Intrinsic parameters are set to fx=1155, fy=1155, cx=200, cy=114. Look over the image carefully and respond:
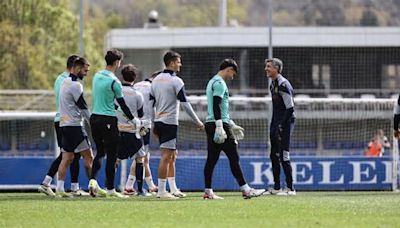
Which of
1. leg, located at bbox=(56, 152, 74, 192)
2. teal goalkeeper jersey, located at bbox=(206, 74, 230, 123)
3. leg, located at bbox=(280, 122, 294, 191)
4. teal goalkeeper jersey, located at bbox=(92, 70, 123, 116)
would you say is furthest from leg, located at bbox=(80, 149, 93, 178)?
leg, located at bbox=(280, 122, 294, 191)

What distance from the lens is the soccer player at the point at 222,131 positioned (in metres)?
16.4

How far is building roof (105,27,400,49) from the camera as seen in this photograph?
146 feet

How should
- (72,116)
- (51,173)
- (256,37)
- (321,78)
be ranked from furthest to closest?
(256,37) → (321,78) → (51,173) → (72,116)

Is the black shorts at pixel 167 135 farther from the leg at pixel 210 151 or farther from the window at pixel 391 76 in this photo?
the window at pixel 391 76

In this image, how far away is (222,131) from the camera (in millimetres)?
16328

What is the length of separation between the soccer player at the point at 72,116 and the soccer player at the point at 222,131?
1.90 meters

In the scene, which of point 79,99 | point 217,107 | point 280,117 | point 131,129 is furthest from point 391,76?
point 217,107

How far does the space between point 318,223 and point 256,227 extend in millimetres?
797

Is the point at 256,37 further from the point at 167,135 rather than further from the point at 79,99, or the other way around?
the point at 167,135

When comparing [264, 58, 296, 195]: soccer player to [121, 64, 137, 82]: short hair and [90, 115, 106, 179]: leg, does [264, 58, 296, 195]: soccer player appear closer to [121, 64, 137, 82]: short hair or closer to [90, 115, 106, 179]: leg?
[121, 64, 137, 82]: short hair

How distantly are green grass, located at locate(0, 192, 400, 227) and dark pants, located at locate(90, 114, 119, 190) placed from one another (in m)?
0.57

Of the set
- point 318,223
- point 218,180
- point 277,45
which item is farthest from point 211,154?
point 277,45

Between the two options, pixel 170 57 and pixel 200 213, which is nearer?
pixel 200 213

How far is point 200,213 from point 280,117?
17.8 feet
